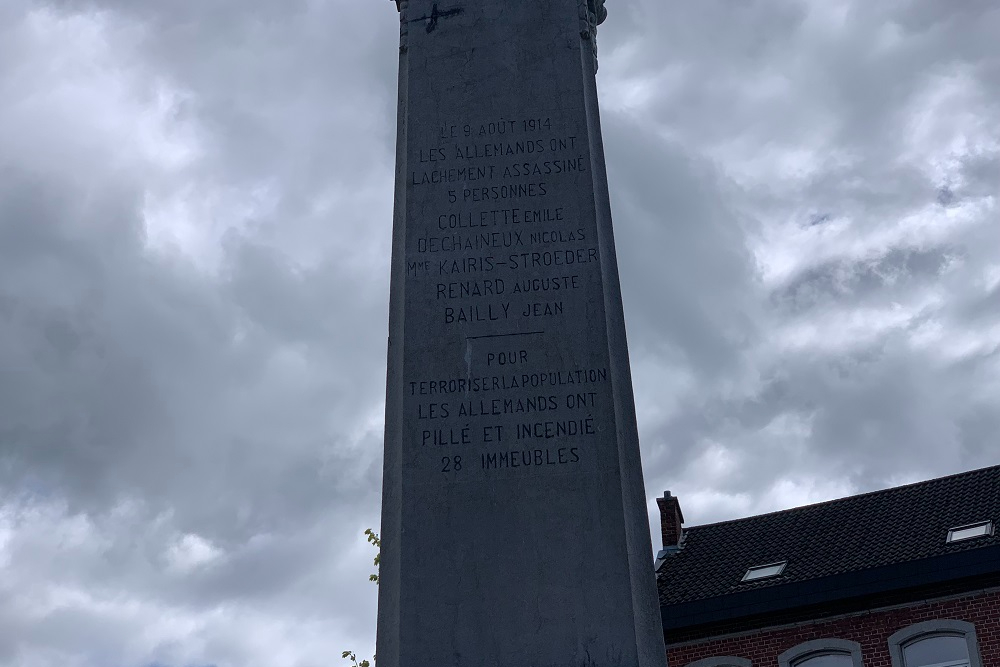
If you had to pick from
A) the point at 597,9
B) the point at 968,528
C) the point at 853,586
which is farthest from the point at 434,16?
the point at 968,528

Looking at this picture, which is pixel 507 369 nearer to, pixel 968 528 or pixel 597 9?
pixel 597 9

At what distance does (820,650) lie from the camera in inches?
1121

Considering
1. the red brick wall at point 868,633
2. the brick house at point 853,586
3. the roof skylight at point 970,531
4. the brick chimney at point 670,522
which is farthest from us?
the brick chimney at point 670,522

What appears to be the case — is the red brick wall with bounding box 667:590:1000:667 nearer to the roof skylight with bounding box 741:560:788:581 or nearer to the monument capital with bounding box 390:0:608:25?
the roof skylight with bounding box 741:560:788:581

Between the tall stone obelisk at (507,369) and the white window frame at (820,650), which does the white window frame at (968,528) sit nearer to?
the white window frame at (820,650)

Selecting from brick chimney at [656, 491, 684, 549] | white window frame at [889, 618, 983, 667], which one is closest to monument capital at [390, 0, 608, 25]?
white window frame at [889, 618, 983, 667]

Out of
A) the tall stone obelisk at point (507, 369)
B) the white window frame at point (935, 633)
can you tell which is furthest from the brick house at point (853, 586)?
the tall stone obelisk at point (507, 369)

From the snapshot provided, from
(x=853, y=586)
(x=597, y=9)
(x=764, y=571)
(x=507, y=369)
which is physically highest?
(x=764, y=571)

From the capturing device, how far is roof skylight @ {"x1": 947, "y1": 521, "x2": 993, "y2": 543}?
92.4 ft

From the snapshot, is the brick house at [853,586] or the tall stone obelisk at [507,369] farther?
the brick house at [853,586]

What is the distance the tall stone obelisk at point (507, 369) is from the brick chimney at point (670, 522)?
2619cm

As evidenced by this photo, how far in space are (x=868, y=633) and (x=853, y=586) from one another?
115 cm

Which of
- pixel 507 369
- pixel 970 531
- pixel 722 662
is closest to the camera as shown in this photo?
pixel 507 369

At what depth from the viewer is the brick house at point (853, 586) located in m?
27.0
